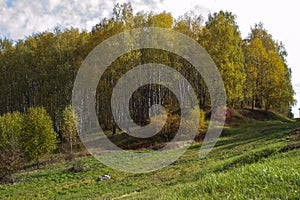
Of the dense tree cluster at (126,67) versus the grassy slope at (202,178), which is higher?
the dense tree cluster at (126,67)

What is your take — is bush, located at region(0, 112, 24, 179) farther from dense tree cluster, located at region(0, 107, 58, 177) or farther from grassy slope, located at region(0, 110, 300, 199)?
grassy slope, located at region(0, 110, 300, 199)

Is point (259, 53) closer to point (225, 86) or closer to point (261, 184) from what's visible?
point (225, 86)

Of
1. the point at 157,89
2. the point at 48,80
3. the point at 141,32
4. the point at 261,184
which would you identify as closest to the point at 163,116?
the point at 157,89

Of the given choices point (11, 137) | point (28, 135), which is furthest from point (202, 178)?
point (11, 137)

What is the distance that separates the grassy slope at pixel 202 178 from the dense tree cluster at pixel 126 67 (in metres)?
7.56

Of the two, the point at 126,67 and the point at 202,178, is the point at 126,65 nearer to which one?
the point at 126,67

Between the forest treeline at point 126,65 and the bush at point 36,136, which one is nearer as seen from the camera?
the bush at point 36,136

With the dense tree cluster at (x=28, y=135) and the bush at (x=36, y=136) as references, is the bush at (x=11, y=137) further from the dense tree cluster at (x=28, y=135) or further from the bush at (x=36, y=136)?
the bush at (x=36, y=136)

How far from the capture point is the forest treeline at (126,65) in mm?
39562

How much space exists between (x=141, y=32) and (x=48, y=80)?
16.8 m

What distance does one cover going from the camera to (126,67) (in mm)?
38031

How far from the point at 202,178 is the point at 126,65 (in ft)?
95.8

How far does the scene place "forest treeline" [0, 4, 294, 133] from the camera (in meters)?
39.6

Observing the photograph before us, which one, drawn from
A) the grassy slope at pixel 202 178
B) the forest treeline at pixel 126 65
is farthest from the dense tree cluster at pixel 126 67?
the grassy slope at pixel 202 178
